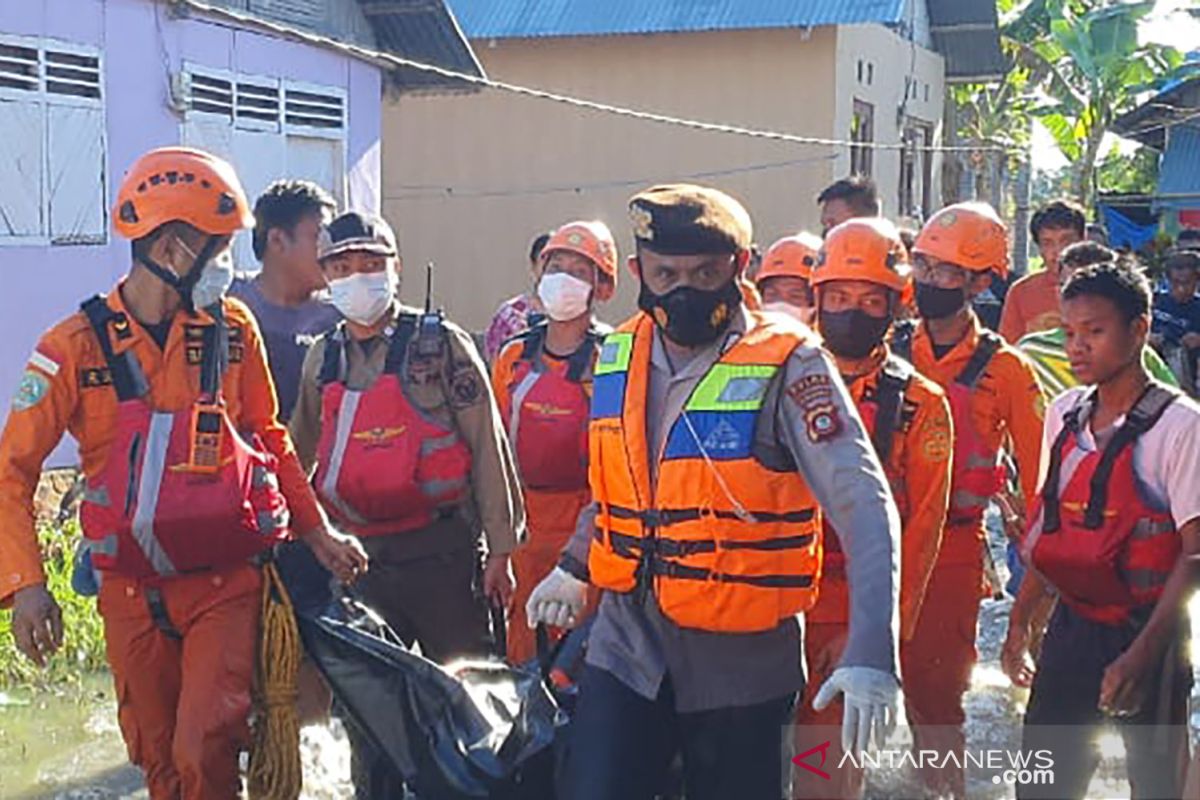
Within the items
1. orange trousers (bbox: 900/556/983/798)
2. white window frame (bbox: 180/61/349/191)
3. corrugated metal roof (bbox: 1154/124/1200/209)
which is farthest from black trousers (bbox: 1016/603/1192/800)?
corrugated metal roof (bbox: 1154/124/1200/209)

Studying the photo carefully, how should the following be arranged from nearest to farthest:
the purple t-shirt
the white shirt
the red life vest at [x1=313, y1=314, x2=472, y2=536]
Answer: the white shirt → the red life vest at [x1=313, y1=314, x2=472, y2=536] → the purple t-shirt

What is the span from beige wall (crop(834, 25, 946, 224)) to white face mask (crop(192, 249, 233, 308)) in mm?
14468

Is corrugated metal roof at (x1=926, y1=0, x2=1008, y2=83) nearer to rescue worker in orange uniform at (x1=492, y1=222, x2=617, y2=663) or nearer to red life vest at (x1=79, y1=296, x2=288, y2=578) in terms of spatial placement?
rescue worker in orange uniform at (x1=492, y1=222, x2=617, y2=663)

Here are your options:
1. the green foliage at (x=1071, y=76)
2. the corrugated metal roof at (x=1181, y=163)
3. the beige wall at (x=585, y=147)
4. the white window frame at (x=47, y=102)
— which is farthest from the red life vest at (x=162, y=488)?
the green foliage at (x=1071, y=76)

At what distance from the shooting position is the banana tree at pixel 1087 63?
74.8 ft

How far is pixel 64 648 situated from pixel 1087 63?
771 inches

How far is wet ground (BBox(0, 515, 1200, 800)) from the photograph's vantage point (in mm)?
5336

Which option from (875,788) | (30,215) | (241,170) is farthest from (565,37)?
(875,788)

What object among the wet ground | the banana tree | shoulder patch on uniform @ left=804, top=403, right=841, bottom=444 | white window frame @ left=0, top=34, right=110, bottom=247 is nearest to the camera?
shoulder patch on uniform @ left=804, top=403, right=841, bottom=444

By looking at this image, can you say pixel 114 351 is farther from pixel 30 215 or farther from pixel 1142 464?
pixel 30 215

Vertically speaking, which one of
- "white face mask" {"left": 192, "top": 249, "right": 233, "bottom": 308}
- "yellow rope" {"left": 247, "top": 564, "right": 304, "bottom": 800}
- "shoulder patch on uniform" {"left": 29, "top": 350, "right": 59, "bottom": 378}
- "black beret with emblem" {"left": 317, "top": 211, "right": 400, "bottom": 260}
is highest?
"black beret with emblem" {"left": 317, "top": 211, "right": 400, "bottom": 260}

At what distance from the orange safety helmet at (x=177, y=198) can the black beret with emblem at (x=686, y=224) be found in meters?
1.24

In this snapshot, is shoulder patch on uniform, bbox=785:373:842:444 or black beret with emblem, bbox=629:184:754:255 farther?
black beret with emblem, bbox=629:184:754:255

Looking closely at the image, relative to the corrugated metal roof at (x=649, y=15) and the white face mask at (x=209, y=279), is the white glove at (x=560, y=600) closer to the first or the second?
the white face mask at (x=209, y=279)
